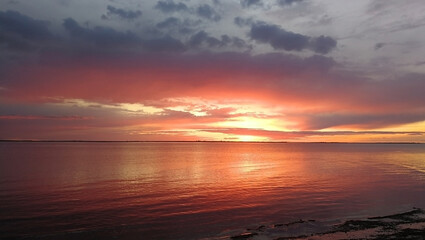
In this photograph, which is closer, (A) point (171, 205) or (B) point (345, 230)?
(B) point (345, 230)

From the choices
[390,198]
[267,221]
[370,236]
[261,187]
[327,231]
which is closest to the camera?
[370,236]

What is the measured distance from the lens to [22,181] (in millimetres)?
46500

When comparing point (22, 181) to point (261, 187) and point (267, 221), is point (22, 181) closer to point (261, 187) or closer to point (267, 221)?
point (261, 187)

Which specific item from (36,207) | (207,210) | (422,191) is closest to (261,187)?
(207,210)

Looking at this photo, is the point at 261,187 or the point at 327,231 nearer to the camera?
the point at 327,231

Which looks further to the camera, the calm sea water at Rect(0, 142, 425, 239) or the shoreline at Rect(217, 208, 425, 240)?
the calm sea water at Rect(0, 142, 425, 239)

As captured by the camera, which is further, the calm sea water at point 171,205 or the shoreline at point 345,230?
the calm sea water at point 171,205

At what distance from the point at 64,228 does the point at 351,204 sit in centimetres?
2594

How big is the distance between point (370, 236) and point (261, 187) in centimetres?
2372

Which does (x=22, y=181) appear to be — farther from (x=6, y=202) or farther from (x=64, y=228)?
(x=64, y=228)

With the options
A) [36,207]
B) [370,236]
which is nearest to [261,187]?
[370,236]

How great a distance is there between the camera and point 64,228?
74.9 ft

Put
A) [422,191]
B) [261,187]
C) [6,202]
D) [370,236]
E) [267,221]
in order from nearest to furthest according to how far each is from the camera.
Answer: [370,236] → [267,221] → [6,202] → [422,191] → [261,187]

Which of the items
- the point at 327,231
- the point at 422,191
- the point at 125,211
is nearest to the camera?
the point at 327,231
